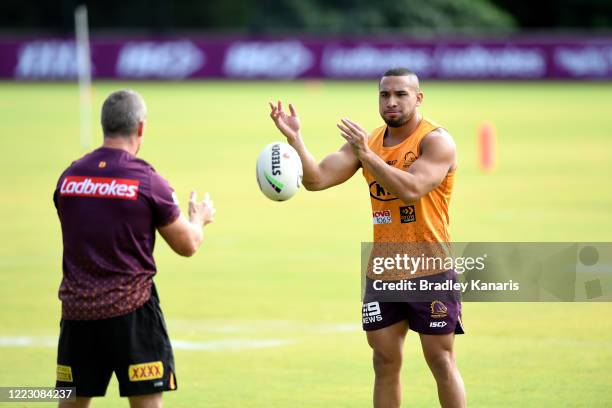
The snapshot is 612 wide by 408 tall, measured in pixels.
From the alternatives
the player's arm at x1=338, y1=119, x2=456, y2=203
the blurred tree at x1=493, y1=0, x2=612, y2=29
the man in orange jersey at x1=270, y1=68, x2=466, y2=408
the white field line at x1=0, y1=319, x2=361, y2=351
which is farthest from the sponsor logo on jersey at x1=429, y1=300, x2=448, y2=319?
the blurred tree at x1=493, y1=0, x2=612, y2=29

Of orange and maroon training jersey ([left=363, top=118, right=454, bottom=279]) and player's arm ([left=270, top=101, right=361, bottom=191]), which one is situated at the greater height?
player's arm ([left=270, top=101, right=361, bottom=191])

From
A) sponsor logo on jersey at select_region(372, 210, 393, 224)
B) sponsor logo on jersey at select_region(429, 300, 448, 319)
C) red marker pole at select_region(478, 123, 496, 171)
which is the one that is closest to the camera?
sponsor logo on jersey at select_region(429, 300, 448, 319)

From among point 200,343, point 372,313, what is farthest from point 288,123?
point 200,343

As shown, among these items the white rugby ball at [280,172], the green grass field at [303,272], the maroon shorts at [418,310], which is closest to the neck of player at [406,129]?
the white rugby ball at [280,172]

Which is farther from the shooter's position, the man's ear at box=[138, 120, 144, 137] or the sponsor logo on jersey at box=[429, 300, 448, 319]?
the sponsor logo on jersey at box=[429, 300, 448, 319]

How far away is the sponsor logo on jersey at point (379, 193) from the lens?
24.7 feet

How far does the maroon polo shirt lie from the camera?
252 inches

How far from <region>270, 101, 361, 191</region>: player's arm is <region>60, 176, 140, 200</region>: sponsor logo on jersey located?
6.01 ft

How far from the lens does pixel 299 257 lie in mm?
15484

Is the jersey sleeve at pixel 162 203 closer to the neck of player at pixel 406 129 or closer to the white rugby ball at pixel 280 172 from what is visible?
the white rugby ball at pixel 280 172

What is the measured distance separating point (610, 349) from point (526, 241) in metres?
Result: 5.37

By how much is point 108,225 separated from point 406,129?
2.26 m

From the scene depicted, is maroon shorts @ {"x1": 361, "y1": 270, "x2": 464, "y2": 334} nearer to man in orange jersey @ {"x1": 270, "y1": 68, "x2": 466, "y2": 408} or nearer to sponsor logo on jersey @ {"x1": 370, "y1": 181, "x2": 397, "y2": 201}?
man in orange jersey @ {"x1": 270, "y1": 68, "x2": 466, "y2": 408}

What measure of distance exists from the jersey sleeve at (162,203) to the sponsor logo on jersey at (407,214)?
5.57ft
